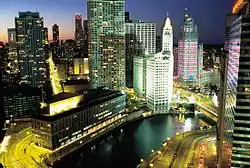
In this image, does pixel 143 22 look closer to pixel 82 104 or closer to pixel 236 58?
pixel 82 104

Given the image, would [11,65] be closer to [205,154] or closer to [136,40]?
[136,40]

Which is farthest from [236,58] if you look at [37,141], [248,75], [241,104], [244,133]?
[37,141]

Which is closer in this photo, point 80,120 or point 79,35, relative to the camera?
point 80,120

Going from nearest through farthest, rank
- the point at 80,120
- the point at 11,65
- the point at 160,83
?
the point at 80,120
the point at 160,83
the point at 11,65

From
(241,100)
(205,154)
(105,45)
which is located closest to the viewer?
(241,100)

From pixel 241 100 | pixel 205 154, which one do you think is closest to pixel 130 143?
pixel 205 154

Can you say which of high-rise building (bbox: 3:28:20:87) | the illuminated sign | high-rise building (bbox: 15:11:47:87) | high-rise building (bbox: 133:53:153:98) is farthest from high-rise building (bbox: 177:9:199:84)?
the illuminated sign

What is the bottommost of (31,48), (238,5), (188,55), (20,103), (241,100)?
(20,103)
